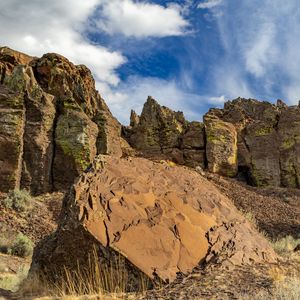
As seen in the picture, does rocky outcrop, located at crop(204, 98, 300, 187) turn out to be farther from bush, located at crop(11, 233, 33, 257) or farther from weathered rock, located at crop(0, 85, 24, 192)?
bush, located at crop(11, 233, 33, 257)

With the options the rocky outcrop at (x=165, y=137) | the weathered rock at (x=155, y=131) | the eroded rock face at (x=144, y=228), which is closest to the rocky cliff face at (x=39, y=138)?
the rocky outcrop at (x=165, y=137)

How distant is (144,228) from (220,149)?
27337 millimetres

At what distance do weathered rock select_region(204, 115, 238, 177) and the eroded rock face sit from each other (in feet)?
80.5

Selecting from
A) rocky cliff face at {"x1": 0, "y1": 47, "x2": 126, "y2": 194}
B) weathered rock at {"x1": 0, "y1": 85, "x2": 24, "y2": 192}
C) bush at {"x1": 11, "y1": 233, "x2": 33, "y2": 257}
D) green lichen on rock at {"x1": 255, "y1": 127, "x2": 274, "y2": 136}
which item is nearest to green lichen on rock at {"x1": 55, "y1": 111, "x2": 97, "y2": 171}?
rocky cliff face at {"x1": 0, "y1": 47, "x2": 126, "y2": 194}

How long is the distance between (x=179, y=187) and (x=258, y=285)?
315 centimetres

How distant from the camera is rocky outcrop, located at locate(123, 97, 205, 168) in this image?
33219 millimetres

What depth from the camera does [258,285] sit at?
5.56 metres

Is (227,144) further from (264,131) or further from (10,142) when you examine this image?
(10,142)

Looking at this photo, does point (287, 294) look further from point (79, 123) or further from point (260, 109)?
point (260, 109)

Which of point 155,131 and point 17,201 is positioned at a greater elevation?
point 155,131

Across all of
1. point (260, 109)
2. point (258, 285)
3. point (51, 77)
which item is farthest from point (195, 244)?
point (260, 109)

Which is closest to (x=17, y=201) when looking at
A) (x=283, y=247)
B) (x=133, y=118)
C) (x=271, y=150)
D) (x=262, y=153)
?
(x=283, y=247)

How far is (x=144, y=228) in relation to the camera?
6.73 m

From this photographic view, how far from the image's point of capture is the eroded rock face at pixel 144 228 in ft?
20.8
